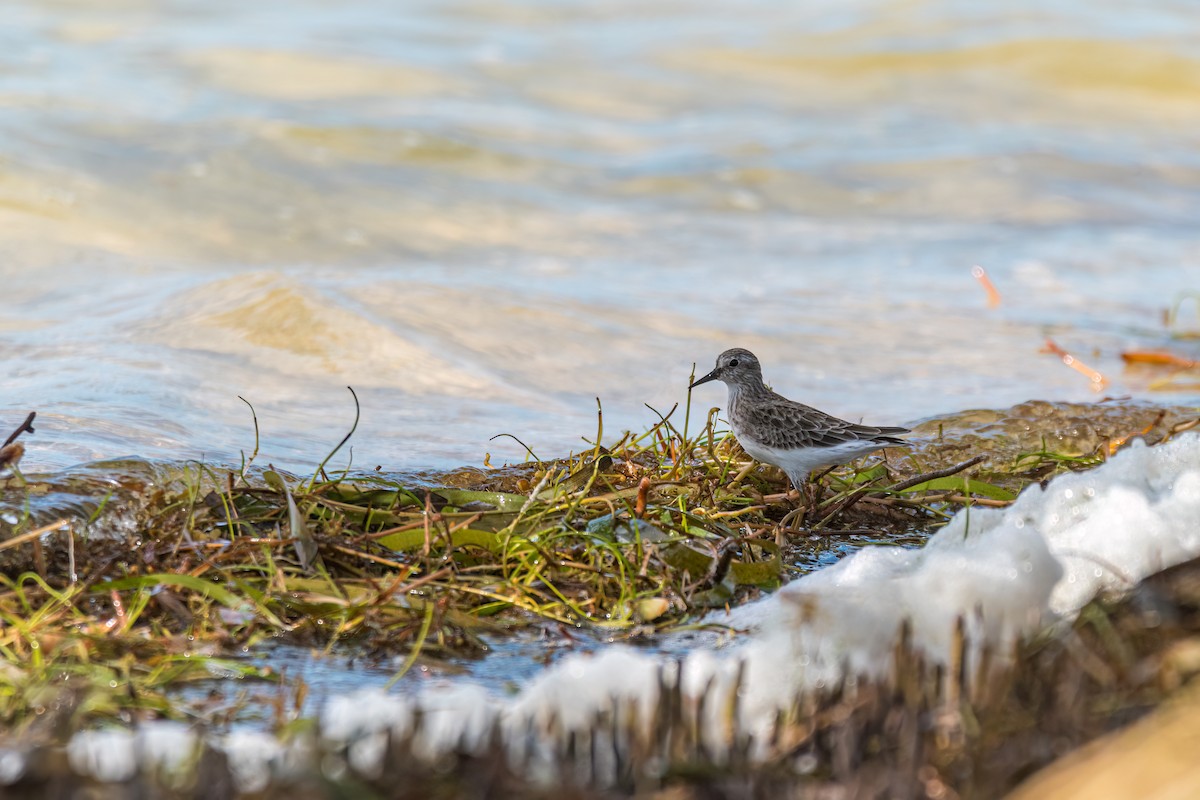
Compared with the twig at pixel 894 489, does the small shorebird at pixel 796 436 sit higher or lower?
higher

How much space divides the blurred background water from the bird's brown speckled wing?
1.22 metres

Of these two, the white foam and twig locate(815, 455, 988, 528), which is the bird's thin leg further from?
the white foam

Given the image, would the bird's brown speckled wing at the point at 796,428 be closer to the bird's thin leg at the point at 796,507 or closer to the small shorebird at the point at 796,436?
the small shorebird at the point at 796,436

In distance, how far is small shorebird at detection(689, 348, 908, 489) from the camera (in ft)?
14.0

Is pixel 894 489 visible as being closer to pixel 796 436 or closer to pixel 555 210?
pixel 796 436

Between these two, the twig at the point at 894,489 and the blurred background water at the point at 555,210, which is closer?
the twig at the point at 894,489

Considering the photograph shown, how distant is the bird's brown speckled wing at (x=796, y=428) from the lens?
430 centimetres

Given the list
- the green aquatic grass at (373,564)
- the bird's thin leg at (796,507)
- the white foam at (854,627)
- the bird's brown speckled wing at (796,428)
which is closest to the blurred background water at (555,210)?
the green aquatic grass at (373,564)

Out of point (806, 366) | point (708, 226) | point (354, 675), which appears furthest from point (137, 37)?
point (354, 675)

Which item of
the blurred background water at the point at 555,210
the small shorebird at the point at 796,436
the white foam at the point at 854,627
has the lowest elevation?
the white foam at the point at 854,627

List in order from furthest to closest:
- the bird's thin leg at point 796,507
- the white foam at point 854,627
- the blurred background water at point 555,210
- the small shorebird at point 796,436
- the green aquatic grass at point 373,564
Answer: the blurred background water at point 555,210 → the small shorebird at point 796,436 → the bird's thin leg at point 796,507 → the green aquatic grass at point 373,564 → the white foam at point 854,627

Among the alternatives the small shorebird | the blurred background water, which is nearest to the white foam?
the small shorebird

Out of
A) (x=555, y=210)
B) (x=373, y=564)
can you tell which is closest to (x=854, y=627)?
(x=373, y=564)

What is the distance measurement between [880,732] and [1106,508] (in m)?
1.22
